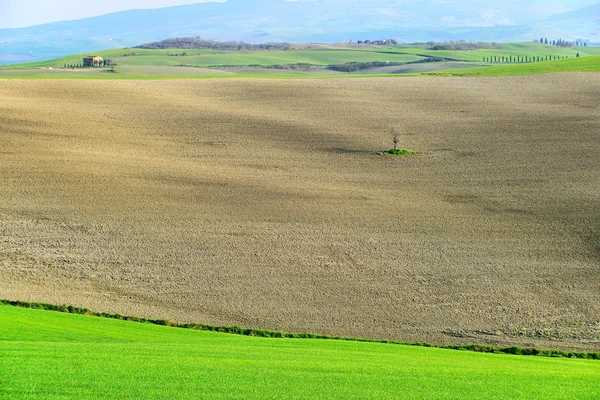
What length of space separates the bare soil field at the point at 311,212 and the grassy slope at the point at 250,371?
3984 millimetres

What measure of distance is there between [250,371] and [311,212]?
51.1 feet

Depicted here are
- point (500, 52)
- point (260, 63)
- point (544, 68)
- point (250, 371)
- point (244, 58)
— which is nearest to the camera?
point (250, 371)

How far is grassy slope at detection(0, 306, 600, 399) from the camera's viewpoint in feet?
36.6

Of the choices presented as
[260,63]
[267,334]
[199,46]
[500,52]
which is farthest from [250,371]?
[199,46]

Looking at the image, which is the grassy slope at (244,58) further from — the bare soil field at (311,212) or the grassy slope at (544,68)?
the bare soil field at (311,212)

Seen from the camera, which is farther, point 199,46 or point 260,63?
point 199,46

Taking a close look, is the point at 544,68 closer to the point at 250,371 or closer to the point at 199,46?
the point at 250,371

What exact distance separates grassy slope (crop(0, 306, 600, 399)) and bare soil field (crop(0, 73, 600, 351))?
398 centimetres

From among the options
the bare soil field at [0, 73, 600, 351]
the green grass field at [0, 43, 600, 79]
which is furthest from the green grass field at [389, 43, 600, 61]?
the bare soil field at [0, 73, 600, 351]

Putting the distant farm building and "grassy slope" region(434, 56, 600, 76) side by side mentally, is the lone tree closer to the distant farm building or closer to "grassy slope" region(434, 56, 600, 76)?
"grassy slope" region(434, 56, 600, 76)

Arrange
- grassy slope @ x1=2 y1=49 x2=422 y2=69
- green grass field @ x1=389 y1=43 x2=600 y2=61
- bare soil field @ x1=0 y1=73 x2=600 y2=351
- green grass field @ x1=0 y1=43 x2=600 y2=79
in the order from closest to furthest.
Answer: bare soil field @ x1=0 y1=73 x2=600 y2=351
green grass field @ x1=0 y1=43 x2=600 y2=79
grassy slope @ x1=2 y1=49 x2=422 y2=69
green grass field @ x1=389 y1=43 x2=600 y2=61

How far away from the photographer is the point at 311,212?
27609 millimetres

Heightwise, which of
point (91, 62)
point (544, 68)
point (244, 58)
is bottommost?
point (544, 68)

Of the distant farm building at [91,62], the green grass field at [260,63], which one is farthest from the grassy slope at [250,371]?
the distant farm building at [91,62]
